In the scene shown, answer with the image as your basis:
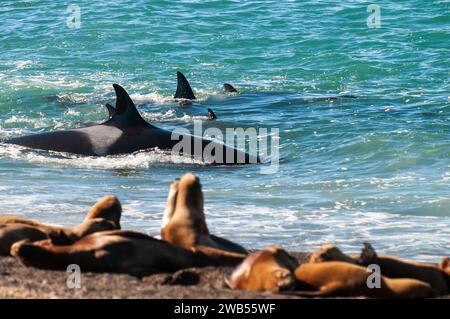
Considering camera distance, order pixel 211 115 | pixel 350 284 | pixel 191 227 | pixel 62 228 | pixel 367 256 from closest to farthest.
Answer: pixel 350 284 → pixel 367 256 → pixel 191 227 → pixel 62 228 → pixel 211 115

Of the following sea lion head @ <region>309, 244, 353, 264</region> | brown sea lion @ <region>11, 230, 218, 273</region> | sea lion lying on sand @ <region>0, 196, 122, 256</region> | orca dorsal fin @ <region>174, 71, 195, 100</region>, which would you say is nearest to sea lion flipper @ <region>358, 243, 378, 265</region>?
sea lion head @ <region>309, 244, 353, 264</region>

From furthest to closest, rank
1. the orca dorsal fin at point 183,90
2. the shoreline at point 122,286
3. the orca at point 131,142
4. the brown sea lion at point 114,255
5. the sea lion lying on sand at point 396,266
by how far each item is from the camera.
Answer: the orca dorsal fin at point 183,90, the orca at point 131,142, the brown sea lion at point 114,255, the sea lion lying on sand at point 396,266, the shoreline at point 122,286

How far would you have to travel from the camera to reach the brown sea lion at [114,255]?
6770 millimetres

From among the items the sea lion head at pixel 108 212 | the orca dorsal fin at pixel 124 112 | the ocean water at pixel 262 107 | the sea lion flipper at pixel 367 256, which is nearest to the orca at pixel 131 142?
the orca dorsal fin at pixel 124 112

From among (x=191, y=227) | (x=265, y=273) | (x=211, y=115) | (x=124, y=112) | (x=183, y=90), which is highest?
(x=191, y=227)

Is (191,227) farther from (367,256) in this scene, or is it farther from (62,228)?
(367,256)

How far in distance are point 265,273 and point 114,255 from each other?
101 cm

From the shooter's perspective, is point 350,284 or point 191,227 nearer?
point 350,284

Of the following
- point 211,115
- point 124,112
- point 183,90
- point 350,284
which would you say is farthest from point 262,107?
point 350,284

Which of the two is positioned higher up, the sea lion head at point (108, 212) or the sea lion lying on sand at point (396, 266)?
the sea lion head at point (108, 212)

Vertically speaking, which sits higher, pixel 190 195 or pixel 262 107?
pixel 190 195

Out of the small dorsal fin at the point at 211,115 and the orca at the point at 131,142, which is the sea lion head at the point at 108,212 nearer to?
the orca at the point at 131,142

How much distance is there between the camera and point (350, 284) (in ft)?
20.6

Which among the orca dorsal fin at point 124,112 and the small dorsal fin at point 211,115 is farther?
the small dorsal fin at point 211,115
